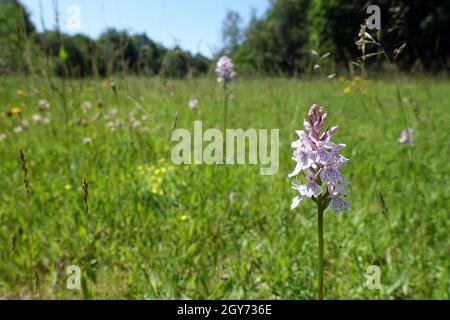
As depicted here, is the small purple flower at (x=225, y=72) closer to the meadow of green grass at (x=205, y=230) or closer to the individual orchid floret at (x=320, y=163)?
the meadow of green grass at (x=205, y=230)

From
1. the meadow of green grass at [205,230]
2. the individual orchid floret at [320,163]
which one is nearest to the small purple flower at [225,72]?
the meadow of green grass at [205,230]

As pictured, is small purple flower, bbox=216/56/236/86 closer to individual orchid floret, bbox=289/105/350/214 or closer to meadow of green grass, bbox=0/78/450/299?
meadow of green grass, bbox=0/78/450/299

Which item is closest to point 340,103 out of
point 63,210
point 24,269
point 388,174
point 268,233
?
point 388,174

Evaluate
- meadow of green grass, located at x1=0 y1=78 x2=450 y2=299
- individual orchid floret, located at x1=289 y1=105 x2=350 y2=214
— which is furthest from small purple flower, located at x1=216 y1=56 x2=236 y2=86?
individual orchid floret, located at x1=289 y1=105 x2=350 y2=214

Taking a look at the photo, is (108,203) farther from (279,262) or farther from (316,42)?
(316,42)

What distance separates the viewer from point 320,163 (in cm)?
82

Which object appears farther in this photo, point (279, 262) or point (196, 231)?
point (196, 231)

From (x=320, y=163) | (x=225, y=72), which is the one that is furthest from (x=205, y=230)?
(x=225, y=72)

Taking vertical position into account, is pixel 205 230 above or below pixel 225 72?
below

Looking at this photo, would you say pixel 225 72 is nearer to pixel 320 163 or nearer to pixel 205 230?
pixel 205 230

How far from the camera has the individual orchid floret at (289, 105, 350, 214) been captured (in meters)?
0.80

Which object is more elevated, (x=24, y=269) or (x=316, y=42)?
(x=316, y=42)

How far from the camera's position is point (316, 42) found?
55.5 inches
